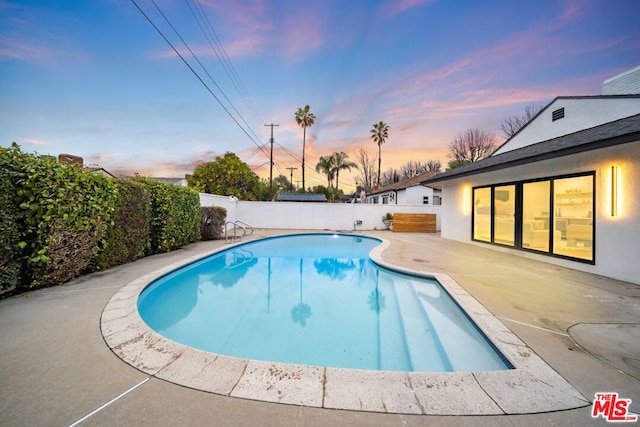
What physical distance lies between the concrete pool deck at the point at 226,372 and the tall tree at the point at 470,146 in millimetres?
29561

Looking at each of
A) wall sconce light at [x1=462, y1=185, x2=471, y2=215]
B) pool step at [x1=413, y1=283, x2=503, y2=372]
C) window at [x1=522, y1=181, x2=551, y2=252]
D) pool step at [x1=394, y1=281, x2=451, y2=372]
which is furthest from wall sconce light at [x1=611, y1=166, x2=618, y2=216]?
wall sconce light at [x1=462, y1=185, x2=471, y2=215]

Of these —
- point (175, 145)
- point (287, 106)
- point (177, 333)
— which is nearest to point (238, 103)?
point (287, 106)

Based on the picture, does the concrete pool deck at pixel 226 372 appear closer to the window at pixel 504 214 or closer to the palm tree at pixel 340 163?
the window at pixel 504 214

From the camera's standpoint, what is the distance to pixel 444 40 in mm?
9664

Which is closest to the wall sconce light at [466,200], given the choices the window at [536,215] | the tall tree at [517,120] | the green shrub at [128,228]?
the window at [536,215]

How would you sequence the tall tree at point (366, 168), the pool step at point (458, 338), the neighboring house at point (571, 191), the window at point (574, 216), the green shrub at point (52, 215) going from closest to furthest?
the pool step at point (458, 338), the green shrub at point (52, 215), the neighboring house at point (571, 191), the window at point (574, 216), the tall tree at point (366, 168)

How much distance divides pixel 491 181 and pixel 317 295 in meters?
7.86

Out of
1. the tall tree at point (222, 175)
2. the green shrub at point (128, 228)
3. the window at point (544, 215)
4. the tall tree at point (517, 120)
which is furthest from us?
the tall tree at point (222, 175)

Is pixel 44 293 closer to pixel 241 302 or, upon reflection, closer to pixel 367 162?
pixel 241 302

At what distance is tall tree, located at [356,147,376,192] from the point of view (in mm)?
39094

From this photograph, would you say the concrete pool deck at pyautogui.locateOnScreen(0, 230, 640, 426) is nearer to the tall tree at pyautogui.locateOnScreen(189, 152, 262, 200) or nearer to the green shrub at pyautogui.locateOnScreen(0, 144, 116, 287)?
the green shrub at pyautogui.locateOnScreen(0, 144, 116, 287)

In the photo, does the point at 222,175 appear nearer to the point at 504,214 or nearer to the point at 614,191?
the point at 504,214

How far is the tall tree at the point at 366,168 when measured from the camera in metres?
39.1

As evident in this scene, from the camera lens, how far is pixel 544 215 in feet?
22.4
